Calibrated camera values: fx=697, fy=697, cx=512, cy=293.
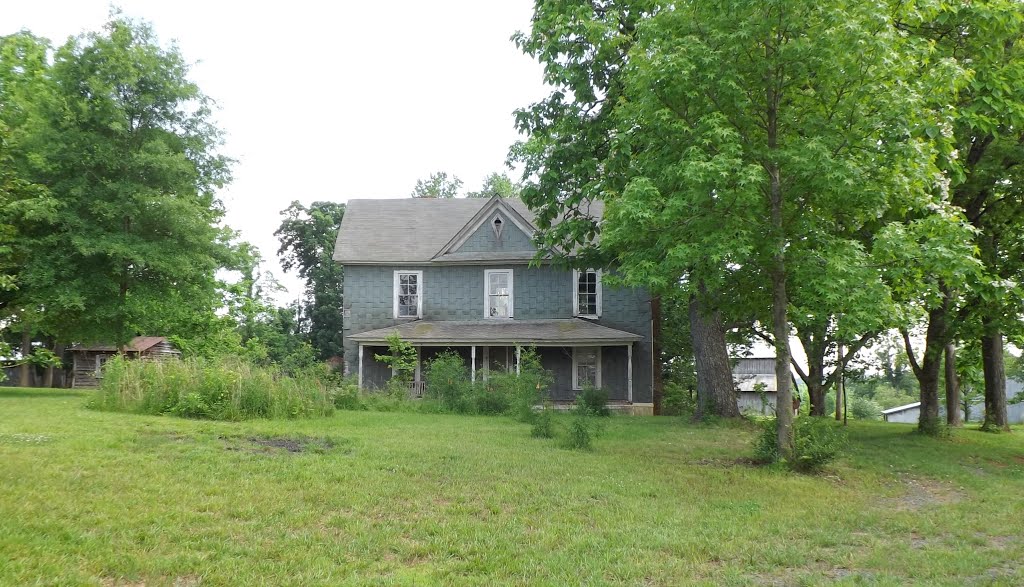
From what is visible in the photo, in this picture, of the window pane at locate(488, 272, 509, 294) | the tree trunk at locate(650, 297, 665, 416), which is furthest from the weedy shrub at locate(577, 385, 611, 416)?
the window pane at locate(488, 272, 509, 294)

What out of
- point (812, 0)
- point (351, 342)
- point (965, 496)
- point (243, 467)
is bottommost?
point (965, 496)

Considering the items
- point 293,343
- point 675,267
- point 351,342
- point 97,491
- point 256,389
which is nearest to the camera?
point 97,491

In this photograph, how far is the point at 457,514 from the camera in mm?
6699

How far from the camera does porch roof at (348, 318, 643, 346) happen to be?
23.4 m

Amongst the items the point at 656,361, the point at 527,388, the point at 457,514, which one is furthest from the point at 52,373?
the point at 457,514

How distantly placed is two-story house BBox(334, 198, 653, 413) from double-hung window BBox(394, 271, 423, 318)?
0.12ft

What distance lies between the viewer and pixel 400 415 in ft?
56.1

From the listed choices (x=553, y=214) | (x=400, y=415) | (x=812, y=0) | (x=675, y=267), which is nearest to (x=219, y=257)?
(x=400, y=415)

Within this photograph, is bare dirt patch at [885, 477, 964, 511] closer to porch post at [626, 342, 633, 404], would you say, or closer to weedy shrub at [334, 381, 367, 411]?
weedy shrub at [334, 381, 367, 411]

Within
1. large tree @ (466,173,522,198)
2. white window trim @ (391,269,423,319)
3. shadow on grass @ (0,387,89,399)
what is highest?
large tree @ (466,173,522,198)

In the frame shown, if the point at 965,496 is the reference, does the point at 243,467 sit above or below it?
above

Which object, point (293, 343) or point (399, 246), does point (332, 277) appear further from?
point (399, 246)

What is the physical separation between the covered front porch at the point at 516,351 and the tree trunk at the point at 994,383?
9.87 m

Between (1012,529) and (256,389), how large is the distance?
41.1 ft
